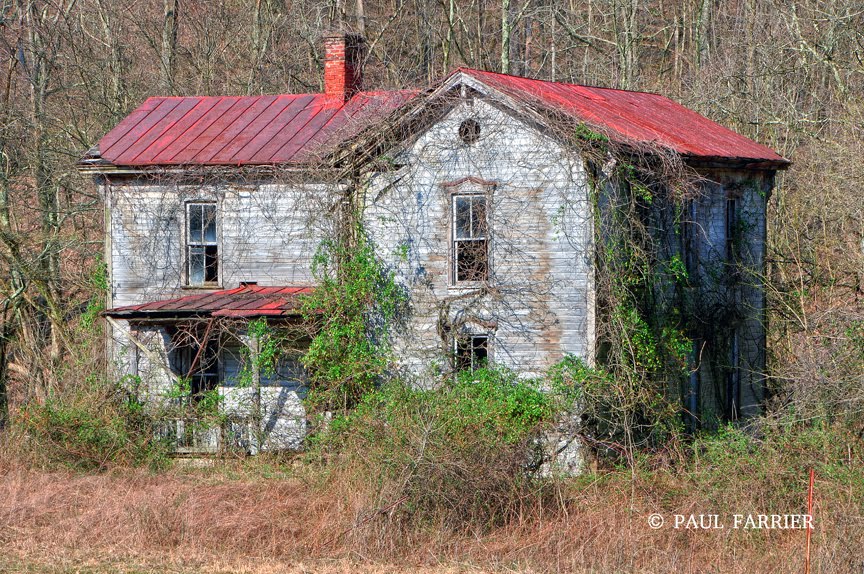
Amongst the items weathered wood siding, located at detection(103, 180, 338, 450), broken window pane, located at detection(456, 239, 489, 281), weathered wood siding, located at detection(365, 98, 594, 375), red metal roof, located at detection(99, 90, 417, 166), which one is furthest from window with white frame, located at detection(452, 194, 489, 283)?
weathered wood siding, located at detection(103, 180, 338, 450)

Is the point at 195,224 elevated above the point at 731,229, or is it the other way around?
the point at 195,224

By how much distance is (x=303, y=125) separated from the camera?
69.1 ft

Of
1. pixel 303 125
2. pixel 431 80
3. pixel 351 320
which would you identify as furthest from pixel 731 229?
pixel 431 80

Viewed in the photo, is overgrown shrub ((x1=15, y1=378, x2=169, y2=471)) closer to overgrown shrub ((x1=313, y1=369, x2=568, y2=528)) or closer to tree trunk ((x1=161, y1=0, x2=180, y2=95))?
overgrown shrub ((x1=313, y1=369, x2=568, y2=528))

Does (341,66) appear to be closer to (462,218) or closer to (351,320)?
(462,218)

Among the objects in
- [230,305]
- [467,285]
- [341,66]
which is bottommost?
[230,305]

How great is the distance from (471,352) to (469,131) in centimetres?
361

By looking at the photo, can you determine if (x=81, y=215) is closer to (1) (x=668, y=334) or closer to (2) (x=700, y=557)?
(1) (x=668, y=334)

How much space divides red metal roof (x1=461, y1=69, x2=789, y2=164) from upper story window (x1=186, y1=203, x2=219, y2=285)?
583cm

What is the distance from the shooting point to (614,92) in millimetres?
23281

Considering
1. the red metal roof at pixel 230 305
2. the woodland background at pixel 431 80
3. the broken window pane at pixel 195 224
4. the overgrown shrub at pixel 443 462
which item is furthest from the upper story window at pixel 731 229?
the broken window pane at pixel 195 224

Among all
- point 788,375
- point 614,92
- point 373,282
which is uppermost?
point 614,92

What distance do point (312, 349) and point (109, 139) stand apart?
643cm

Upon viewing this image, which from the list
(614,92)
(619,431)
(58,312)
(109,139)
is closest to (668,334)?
(619,431)
